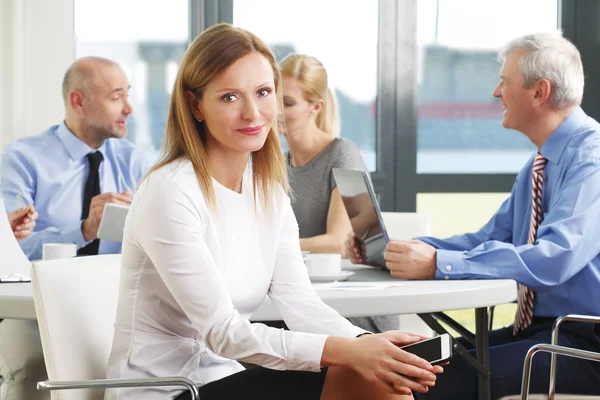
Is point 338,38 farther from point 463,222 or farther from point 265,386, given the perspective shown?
point 463,222

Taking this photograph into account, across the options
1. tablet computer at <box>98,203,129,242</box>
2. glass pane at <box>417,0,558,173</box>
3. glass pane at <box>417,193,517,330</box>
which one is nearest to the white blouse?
tablet computer at <box>98,203,129,242</box>

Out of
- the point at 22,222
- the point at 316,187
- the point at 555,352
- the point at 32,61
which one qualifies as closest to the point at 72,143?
the point at 22,222

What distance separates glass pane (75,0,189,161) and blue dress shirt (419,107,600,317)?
128 inches

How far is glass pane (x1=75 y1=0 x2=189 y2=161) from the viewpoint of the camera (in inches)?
215

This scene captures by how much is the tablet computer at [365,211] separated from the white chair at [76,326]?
872mm

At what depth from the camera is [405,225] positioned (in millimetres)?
3488

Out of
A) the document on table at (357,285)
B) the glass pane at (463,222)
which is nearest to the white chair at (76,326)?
the document on table at (357,285)

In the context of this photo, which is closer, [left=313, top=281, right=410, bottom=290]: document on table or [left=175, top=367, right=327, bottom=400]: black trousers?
[left=175, top=367, right=327, bottom=400]: black trousers

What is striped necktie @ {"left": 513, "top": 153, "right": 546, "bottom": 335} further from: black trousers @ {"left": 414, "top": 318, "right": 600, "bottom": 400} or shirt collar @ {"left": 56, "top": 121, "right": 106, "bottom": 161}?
shirt collar @ {"left": 56, "top": 121, "right": 106, "bottom": 161}

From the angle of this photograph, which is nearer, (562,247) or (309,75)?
(562,247)

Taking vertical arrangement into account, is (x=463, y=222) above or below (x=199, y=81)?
A: below

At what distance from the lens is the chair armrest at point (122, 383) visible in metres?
1.61

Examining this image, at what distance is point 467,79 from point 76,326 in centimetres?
462

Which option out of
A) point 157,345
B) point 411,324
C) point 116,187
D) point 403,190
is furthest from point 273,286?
point 403,190
